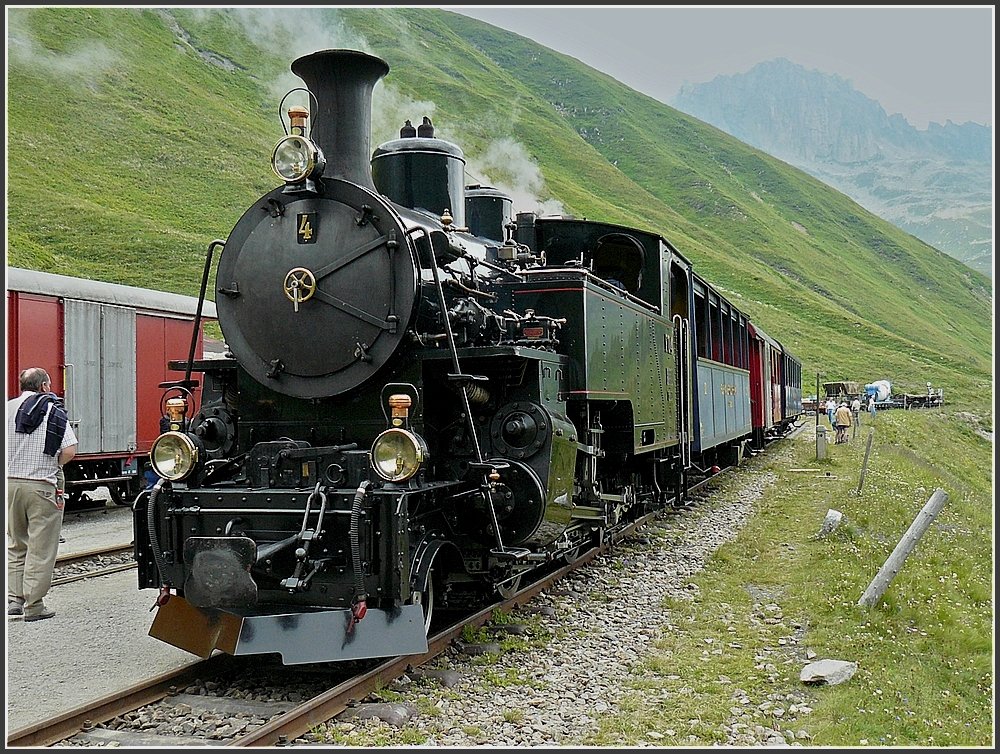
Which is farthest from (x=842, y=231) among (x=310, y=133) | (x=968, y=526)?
(x=310, y=133)

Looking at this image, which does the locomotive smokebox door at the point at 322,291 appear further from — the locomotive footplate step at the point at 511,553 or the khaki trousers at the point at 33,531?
the khaki trousers at the point at 33,531

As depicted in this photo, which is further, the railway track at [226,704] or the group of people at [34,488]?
the group of people at [34,488]

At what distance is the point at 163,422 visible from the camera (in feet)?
22.8

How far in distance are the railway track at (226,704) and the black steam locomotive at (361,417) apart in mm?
228

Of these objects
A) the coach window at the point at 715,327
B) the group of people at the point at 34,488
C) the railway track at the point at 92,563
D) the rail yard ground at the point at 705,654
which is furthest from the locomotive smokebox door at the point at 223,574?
the coach window at the point at 715,327

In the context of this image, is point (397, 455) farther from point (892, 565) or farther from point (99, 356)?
point (99, 356)

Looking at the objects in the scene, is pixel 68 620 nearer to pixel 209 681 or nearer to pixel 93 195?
pixel 209 681

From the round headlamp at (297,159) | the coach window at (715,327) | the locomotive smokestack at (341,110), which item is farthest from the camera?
the coach window at (715,327)

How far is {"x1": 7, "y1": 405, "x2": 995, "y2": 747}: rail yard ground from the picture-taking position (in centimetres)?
456

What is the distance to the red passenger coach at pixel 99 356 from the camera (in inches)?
440

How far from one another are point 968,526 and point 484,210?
7.75 m

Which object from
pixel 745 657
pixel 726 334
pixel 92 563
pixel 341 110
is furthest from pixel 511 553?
pixel 726 334

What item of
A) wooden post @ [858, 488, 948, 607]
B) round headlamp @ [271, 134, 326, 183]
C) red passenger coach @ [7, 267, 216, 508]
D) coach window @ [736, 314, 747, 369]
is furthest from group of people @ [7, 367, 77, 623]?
coach window @ [736, 314, 747, 369]

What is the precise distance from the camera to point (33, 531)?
21.9 ft
